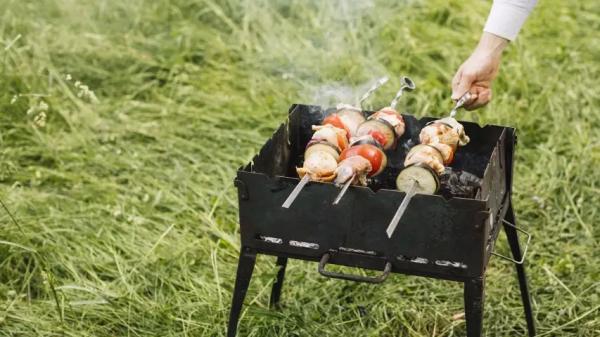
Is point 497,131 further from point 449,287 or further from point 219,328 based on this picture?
point 219,328

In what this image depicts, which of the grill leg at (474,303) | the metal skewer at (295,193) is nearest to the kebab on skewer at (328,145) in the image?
the metal skewer at (295,193)

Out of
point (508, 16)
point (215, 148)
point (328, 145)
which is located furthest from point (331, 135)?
point (215, 148)

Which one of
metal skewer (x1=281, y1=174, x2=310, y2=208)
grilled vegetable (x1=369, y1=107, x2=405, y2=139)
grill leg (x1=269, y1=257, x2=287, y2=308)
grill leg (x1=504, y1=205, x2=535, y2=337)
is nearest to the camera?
metal skewer (x1=281, y1=174, x2=310, y2=208)

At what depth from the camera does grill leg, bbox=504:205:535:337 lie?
3.34m

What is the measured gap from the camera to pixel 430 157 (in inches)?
111

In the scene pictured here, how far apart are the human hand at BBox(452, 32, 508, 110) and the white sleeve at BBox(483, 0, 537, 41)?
3 cm

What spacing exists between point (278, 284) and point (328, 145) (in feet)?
3.15

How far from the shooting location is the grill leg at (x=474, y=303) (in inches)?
103

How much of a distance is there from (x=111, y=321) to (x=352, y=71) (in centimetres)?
278

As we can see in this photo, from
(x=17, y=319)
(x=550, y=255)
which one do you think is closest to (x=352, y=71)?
(x=550, y=255)

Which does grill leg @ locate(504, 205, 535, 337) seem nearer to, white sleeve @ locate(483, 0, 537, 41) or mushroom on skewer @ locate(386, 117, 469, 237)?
mushroom on skewer @ locate(386, 117, 469, 237)

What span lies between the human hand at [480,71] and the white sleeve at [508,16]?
3 cm

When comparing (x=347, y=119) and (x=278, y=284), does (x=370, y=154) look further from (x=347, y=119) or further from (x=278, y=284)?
(x=278, y=284)

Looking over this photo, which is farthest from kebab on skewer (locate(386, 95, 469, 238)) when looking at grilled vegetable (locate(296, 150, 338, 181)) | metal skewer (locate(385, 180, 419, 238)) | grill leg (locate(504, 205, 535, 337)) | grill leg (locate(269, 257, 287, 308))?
grill leg (locate(269, 257, 287, 308))
